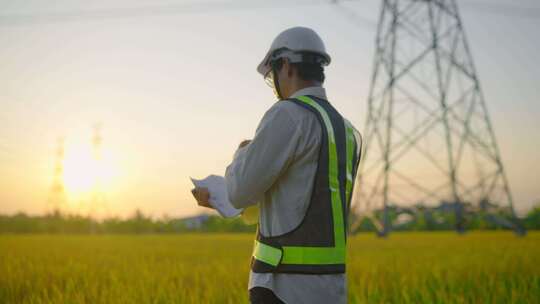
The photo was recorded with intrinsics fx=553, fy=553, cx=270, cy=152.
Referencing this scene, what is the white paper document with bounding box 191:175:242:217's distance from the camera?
7.30 feet

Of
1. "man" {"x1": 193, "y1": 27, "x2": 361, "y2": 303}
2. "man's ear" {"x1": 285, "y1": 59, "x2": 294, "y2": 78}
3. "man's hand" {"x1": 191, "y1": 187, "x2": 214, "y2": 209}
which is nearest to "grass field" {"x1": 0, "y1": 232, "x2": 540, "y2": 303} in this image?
"man's hand" {"x1": 191, "y1": 187, "x2": 214, "y2": 209}

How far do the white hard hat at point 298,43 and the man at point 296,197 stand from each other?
21cm

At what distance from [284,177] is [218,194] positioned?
0.31 meters

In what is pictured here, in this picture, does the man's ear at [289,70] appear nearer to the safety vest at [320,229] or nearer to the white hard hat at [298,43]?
the white hard hat at [298,43]

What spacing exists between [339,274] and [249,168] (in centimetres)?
56

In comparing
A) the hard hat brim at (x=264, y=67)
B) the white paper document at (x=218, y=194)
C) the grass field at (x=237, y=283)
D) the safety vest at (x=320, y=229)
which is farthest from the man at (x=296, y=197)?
the grass field at (x=237, y=283)

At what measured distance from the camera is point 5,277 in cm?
637

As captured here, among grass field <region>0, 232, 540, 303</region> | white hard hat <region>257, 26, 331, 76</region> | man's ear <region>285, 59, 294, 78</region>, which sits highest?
white hard hat <region>257, 26, 331, 76</region>

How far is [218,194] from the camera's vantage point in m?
2.25

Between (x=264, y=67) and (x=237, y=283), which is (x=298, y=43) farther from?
(x=237, y=283)

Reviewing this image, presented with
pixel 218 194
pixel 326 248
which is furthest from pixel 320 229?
pixel 218 194

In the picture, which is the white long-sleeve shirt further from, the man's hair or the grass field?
the grass field

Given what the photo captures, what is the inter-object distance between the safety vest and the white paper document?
180 mm

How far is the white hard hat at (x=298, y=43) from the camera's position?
223 centimetres
